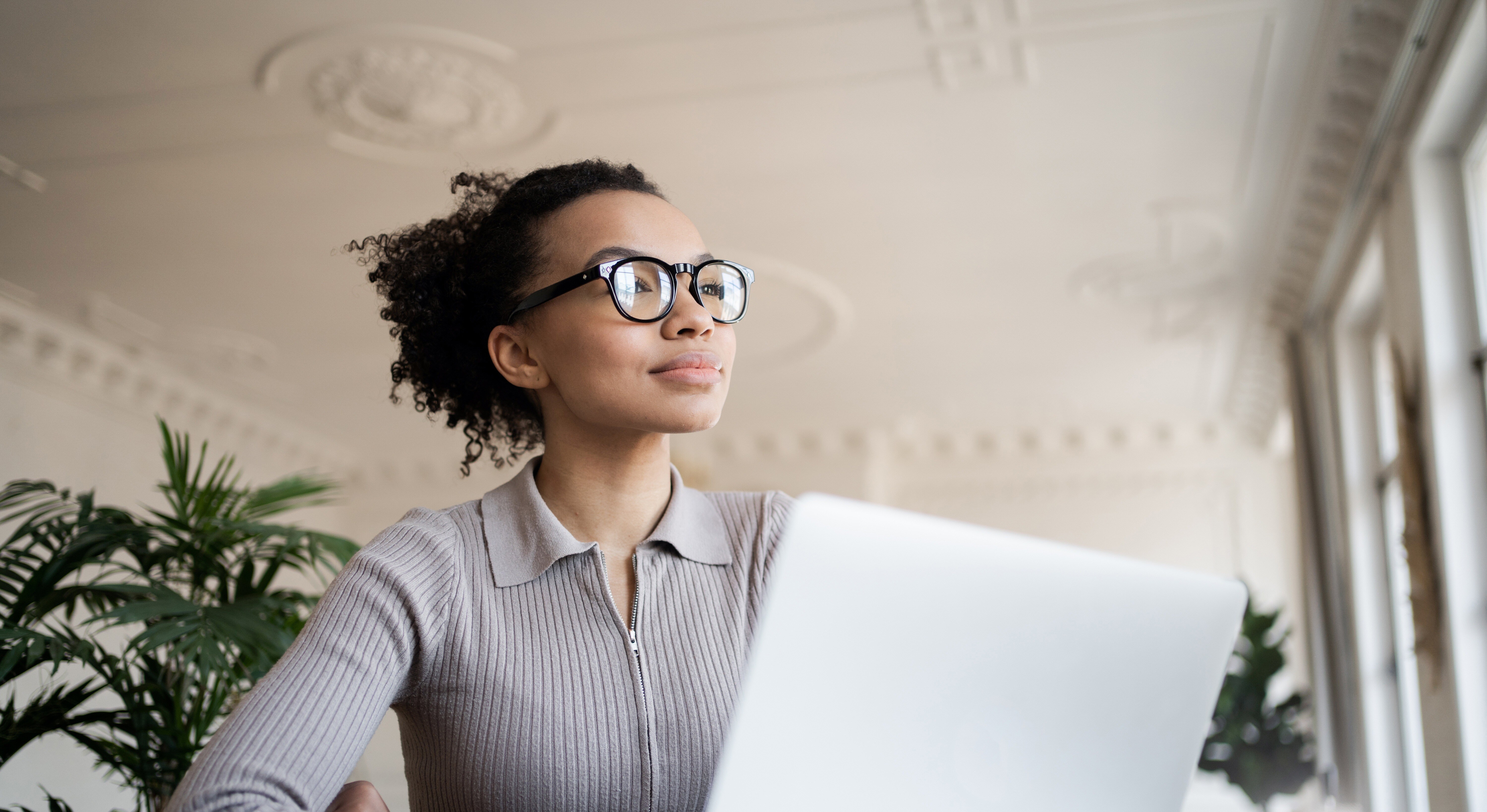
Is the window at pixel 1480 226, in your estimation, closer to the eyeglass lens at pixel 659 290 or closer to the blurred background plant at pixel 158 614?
the eyeglass lens at pixel 659 290

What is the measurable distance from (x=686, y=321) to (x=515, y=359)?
248 mm

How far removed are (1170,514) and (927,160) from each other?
16.2ft

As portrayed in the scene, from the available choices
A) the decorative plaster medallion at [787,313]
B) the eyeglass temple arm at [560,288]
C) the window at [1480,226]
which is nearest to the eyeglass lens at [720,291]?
the eyeglass temple arm at [560,288]

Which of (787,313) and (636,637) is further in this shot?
(787,313)

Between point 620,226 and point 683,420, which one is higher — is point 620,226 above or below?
above

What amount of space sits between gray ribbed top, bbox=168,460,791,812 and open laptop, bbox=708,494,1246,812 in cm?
34

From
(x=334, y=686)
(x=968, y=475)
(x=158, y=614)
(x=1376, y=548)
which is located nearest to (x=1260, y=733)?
(x=1376, y=548)

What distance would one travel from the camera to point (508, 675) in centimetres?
98

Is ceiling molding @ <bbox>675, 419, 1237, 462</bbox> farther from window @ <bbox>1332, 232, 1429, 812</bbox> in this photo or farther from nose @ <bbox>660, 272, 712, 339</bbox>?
nose @ <bbox>660, 272, 712, 339</bbox>

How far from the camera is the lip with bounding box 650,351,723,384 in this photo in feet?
3.46

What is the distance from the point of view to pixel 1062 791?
0.76 m

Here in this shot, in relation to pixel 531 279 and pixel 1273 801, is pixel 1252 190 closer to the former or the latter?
pixel 531 279

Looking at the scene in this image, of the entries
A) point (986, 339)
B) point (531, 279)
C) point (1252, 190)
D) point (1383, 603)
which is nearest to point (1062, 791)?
point (531, 279)

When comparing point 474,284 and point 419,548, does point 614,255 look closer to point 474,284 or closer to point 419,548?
point 474,284
